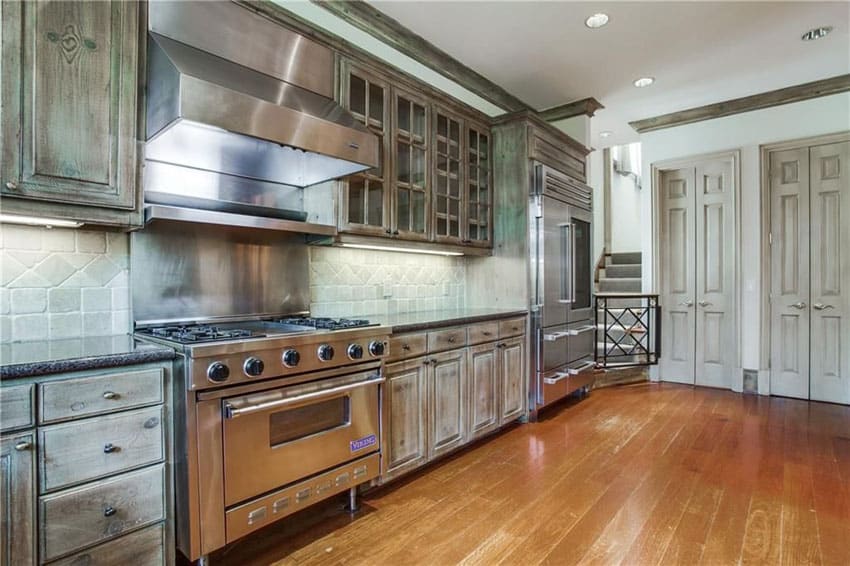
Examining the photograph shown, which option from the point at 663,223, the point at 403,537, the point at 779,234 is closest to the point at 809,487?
the point at 403,537

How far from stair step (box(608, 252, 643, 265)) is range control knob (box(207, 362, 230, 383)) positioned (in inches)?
282

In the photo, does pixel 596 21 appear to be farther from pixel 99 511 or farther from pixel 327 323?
pixel 99 511

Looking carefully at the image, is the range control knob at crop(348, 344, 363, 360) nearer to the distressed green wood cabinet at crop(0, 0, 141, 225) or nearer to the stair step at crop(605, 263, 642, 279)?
the distressed green wood cabinet at crop(0, 0, 141, 225)

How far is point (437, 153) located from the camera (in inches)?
129

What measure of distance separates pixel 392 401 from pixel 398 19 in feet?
8.54

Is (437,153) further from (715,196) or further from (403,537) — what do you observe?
(715,196)

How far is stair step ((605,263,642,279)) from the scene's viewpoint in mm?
7062

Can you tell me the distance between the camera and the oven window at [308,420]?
1.95m

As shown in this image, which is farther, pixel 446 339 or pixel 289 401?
pixel 446 339

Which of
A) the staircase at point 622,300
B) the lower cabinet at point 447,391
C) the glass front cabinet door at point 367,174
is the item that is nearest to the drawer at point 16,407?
the lower cabinet at point 447,391

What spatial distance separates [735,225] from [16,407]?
5.64 m

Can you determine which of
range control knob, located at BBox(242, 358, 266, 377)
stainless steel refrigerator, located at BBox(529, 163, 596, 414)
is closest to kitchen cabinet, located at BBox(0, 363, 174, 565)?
range control knob, located at BBox(242, 358, 266, 377)

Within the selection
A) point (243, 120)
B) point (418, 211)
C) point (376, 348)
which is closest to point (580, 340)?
point (418, 211)

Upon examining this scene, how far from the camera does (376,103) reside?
2822 millimetres
